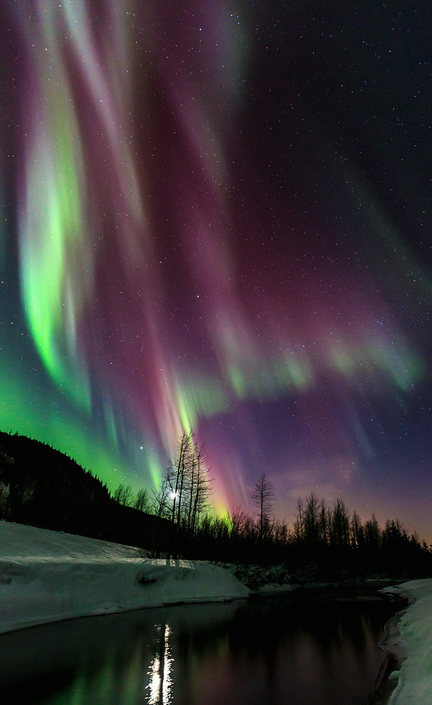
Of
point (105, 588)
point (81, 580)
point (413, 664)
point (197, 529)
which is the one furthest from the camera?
point (197, 529)

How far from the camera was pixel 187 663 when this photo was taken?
40.6 feet

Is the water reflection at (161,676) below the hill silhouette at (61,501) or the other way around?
below

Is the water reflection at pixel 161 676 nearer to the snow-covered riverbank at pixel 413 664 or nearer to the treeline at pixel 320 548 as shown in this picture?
the snow-covered riverbank at pixel 413 664

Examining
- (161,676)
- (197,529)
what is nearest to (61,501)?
(197,529)

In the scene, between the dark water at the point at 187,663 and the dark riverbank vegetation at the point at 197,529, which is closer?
the dark water at the point at 187,663

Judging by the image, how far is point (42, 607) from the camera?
20.4 metres

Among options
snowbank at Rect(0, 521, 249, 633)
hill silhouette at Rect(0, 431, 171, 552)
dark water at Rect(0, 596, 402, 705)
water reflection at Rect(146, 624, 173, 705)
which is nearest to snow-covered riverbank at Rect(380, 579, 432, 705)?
dark water at Rect(0, 596, 402, 705)

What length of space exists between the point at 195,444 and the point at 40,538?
2378 centimetres

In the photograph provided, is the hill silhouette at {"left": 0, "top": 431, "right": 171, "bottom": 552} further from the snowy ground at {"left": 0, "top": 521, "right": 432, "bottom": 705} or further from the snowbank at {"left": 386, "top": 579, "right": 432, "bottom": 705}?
the snowbank at {"left": 386, "top": 579, "right": 432, "bottom": 705}

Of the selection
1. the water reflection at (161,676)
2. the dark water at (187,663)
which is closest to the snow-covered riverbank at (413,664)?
the dark water at (187,663)

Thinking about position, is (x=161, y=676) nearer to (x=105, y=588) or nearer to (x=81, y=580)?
(x=81, y=580)

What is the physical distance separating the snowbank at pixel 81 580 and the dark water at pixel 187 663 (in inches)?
78.9

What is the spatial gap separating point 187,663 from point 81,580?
15023 mm

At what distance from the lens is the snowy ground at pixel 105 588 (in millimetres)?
13503
